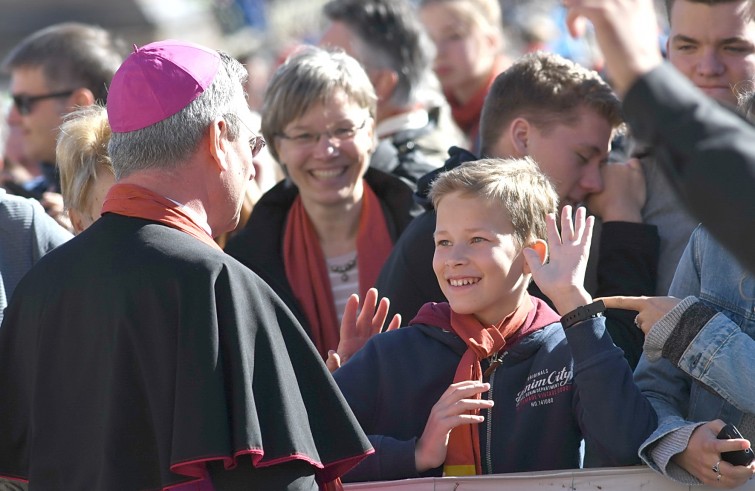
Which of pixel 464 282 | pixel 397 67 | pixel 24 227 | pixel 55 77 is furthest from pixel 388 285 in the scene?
pixel 55 77

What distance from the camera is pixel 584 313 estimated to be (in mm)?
3273

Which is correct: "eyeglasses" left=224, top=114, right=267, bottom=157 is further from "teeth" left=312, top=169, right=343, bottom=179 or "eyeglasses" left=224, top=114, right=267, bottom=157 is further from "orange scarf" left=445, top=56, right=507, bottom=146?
"orange scarf" left=445, top=56, right=507, bottom=146

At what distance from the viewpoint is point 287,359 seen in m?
2.94

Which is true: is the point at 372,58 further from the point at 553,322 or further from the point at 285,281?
the point at 553,322

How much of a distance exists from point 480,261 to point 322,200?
1623mm

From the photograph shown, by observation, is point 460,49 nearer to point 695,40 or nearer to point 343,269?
point 343,269

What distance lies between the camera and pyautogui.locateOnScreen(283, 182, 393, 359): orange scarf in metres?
4.88

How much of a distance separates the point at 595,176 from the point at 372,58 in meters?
2.31

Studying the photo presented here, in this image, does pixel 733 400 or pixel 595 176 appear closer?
pixel 733 400

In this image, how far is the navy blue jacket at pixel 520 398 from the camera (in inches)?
127

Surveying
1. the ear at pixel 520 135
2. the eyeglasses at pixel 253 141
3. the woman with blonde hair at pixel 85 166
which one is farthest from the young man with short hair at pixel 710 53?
the woman with blonde hair at pixel 85 166

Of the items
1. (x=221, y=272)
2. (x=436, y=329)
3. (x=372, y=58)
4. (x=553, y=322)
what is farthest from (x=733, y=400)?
(x=372, y=58)

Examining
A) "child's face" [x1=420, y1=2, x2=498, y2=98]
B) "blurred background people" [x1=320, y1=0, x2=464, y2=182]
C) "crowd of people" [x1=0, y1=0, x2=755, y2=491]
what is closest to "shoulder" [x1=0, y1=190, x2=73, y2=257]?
"crowd of people" [x1=0, y1=0, x2=755, y2=491]

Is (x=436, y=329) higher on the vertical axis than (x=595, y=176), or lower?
lower
